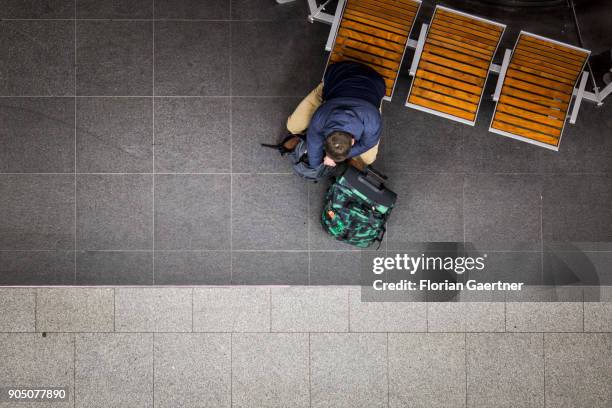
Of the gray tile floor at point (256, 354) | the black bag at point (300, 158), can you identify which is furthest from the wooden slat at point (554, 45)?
the gray tile floor at point (256, 354)

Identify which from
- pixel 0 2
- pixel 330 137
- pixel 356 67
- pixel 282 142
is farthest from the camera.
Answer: pixel 0 2

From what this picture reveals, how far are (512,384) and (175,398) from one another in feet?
9.51


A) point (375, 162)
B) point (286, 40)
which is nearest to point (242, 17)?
point (286, 40)

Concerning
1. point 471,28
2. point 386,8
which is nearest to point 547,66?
point 471,28

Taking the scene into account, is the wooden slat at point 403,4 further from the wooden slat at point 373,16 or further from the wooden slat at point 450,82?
the wooden slat at point 450,82

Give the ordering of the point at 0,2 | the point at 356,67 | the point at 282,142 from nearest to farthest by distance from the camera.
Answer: the point at 356,67 → the point at 282,142 → the point at 0,2

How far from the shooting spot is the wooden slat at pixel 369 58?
3.40 m

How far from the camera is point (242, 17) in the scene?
378 cm

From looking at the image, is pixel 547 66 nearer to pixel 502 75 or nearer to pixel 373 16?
pixel 502 75

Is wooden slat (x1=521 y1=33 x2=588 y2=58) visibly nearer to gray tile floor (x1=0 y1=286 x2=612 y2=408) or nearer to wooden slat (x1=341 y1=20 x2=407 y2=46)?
wooden slat (x1=341 y1=20 x2=407 y2=46)

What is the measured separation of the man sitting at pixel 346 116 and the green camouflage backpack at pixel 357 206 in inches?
12.2

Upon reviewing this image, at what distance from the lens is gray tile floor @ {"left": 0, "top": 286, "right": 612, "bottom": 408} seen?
144 inches

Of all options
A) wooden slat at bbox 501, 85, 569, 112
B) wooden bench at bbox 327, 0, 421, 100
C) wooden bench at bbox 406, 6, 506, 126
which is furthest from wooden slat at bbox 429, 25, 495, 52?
wooden slat at bbox 501, 85, 569, 112

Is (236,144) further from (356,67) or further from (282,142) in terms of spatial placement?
(356,67)
